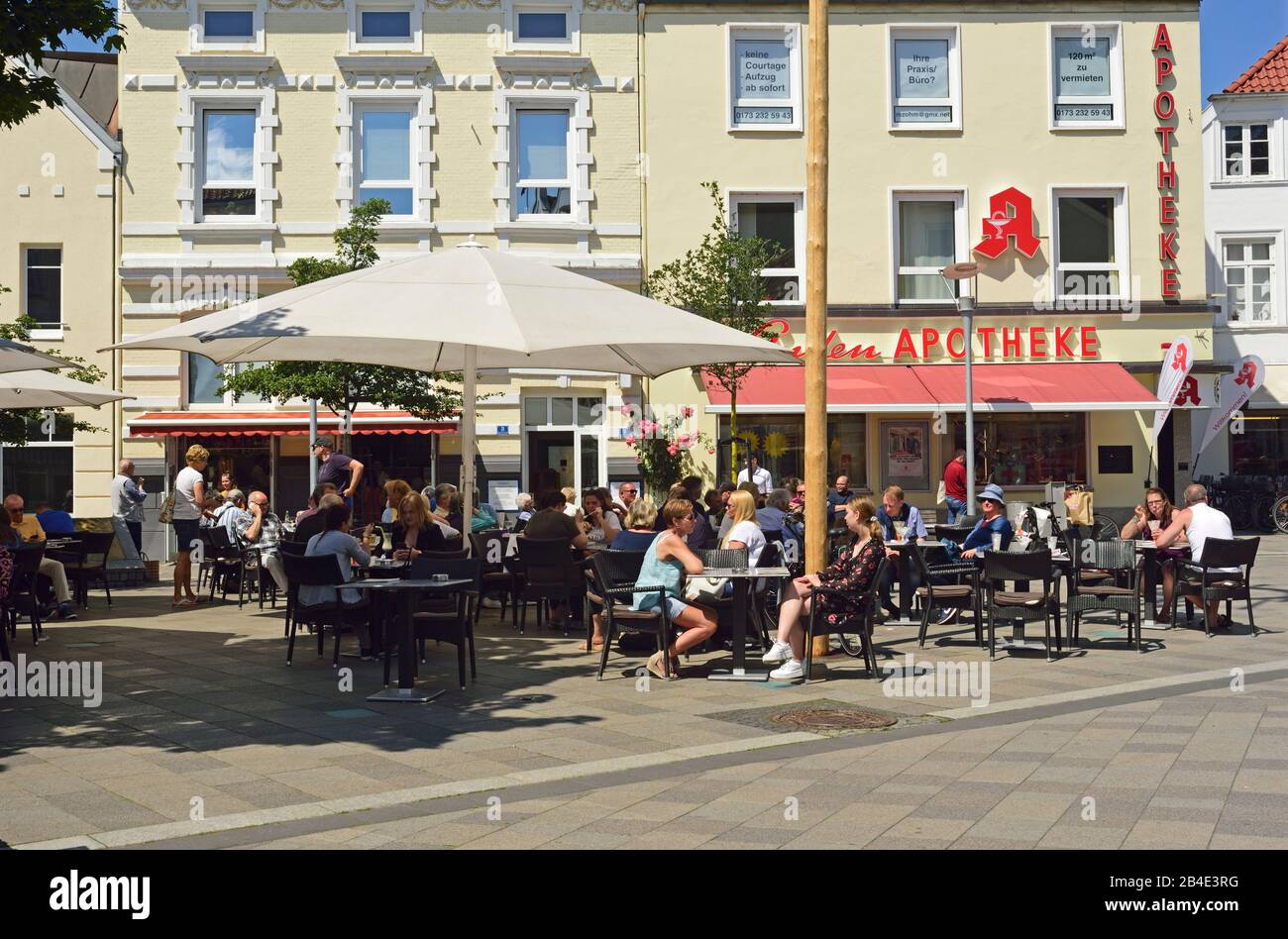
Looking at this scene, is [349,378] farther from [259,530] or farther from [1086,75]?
[1086,75]

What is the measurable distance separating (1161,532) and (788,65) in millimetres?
14342

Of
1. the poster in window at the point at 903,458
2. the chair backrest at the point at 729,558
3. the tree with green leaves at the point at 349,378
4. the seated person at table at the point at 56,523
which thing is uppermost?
the tree with green leaves at the point at 349,378

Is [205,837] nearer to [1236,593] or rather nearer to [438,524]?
[438,524]

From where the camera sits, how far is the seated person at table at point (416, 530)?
38.8ft

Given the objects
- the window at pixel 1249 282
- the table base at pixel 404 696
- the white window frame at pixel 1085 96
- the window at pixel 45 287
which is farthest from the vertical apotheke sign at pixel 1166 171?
the window at pixel 45 287

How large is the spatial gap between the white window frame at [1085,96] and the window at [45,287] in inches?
718

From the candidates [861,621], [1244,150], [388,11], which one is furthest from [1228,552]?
[1244,150]

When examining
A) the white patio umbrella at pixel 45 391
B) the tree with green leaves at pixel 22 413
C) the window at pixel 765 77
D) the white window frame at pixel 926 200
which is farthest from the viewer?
the white window frame at pixel 926 200

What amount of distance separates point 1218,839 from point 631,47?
2126 centimetres

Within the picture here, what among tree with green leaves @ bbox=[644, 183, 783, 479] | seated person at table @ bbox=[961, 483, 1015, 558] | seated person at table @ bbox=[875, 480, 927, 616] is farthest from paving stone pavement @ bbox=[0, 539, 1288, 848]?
tree with green leaves @ bbox=[644, 183, 783, 479]

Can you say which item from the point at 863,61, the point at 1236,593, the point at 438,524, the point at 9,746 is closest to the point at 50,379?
the point at 438,524

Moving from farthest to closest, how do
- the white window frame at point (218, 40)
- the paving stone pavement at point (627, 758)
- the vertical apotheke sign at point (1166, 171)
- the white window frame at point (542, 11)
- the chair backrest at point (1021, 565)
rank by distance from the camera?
1. the vertical apotheke sign at point (1166, 171)
2. the white window frame at point (542, 11)
3. the white window frame at point (218, 40)
4. the chair backrest at point (1021, 565)
5. the paving stone pavement at point (627, 758)

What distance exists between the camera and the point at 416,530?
39.2 feet

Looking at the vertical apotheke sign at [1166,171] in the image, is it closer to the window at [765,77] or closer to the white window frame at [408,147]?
the window at [765,77]
